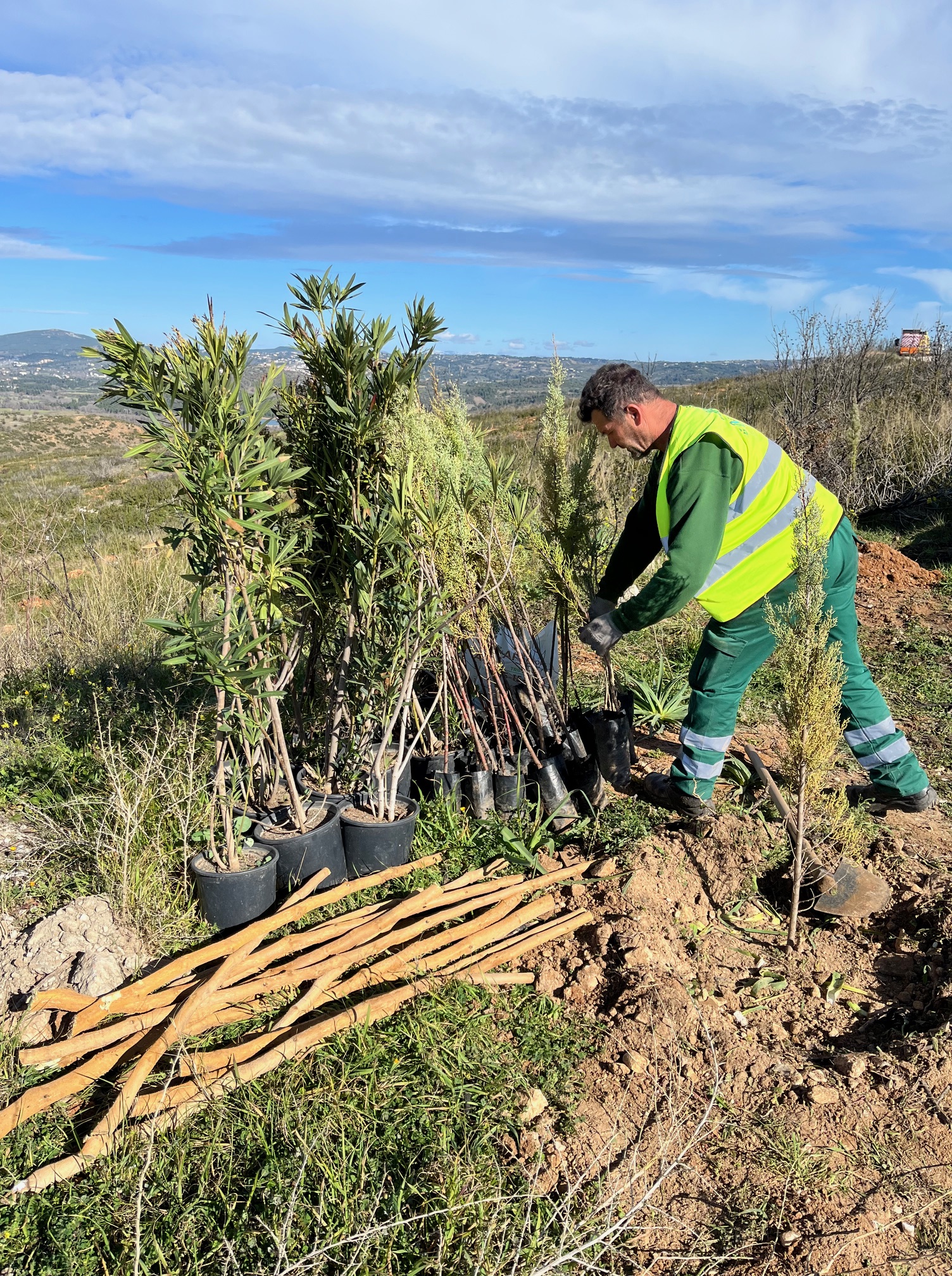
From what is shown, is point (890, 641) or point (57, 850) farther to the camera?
point (890, 641)

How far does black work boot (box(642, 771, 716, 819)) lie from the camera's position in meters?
3.49

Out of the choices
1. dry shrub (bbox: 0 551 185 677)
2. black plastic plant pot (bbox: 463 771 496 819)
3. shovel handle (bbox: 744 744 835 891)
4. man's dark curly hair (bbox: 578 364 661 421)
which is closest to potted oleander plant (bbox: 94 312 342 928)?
black plastic plant pot (bbox: 463 771 496 819)

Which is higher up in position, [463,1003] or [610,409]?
[610,409]

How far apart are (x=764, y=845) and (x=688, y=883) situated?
398mm

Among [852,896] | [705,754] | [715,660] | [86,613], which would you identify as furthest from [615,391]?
[86,613]

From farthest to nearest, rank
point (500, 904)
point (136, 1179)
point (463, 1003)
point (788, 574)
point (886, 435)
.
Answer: point (886, 435)
point (788, 574)
point (500, 904)
point (463, 1003)
point (136, 1179)

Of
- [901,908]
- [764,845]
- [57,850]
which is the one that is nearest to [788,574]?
[764,845]

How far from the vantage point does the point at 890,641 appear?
5938mm

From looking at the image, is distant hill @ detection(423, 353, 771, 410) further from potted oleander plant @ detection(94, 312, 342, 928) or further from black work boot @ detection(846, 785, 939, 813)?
black work boot @ detection(846, 785, 939, 813)

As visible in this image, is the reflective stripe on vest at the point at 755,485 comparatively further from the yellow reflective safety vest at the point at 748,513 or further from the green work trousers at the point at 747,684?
the green work trousers at the point at 747,684

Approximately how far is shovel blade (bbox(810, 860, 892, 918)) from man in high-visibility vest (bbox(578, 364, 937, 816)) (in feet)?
1.99

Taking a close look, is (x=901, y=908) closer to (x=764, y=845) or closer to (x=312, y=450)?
(x=764, y=845)

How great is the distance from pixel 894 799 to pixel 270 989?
2723 mm

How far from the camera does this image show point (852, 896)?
305cm
